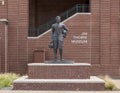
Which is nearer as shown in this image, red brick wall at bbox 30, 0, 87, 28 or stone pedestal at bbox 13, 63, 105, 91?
stone pedestal at bbox 13, 63, 105, 91

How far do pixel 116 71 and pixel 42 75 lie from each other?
1250 cm

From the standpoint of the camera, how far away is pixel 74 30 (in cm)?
3544

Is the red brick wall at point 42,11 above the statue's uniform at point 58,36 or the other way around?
above

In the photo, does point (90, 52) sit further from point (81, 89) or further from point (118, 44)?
point (81, 89)

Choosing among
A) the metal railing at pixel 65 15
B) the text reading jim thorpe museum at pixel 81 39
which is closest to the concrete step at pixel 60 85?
the text reading jim thorpe museum at pixel 81 39

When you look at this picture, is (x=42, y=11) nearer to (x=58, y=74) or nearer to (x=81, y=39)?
(x=81, y=39)

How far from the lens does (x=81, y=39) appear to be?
3544 centimetres

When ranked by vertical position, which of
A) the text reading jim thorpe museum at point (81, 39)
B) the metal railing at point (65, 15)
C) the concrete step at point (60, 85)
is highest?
the metal railing at point (65, 15)

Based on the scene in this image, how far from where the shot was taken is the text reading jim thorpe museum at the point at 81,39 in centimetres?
3538

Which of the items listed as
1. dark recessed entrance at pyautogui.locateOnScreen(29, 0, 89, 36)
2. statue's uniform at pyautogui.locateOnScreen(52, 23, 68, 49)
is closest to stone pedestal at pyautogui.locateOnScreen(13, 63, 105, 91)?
statue's uniform at pyautogui.locateOnScreen(52, 23, 68, 49)

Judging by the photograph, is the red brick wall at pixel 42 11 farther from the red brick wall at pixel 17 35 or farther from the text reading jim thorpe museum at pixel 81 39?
the text reading jim thorpe museum at pixel 81 39

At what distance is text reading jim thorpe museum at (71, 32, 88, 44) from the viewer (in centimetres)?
3538

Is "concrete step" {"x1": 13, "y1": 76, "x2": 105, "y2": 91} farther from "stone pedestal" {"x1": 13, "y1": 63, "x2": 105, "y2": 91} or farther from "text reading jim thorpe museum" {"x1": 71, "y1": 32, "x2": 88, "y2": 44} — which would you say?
"text reading jim thorpe museum" {"x1": 71, "y1": 32, "x2": 88, "y2": 44}

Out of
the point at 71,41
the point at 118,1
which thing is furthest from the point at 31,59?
the point at 118,1
